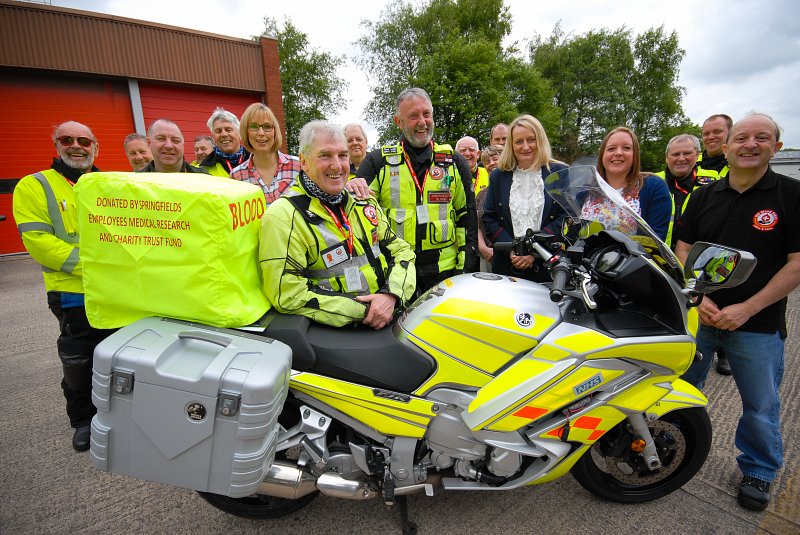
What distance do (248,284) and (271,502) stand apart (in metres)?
1.16

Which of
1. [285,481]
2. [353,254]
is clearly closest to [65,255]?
[353,254]

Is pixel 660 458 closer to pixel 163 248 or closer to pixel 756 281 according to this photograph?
pixel 756 281

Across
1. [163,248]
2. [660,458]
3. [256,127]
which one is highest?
[256,127]

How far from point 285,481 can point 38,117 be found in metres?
12.5

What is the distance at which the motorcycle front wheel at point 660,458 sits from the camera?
2.00 meters

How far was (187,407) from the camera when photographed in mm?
1422

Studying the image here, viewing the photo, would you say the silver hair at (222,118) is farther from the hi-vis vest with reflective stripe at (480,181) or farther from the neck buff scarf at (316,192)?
the hi-vis vest with reflective stripe at (480,181)

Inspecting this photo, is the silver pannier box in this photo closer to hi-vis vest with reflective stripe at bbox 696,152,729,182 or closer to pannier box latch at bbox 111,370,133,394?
pannier box latch at bbox 111,370,133,394

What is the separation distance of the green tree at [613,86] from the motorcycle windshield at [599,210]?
34.1 metres

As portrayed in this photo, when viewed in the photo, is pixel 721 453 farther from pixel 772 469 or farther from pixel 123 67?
pixel 123 67

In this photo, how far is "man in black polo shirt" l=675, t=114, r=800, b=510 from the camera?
196 cm

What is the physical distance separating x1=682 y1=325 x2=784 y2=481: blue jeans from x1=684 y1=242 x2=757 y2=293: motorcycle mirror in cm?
93

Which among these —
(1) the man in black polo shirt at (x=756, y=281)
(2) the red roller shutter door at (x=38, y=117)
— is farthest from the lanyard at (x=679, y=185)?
(2) the red roller shutter door at (x=38, y=117)

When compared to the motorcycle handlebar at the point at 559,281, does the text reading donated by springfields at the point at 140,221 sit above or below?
above
